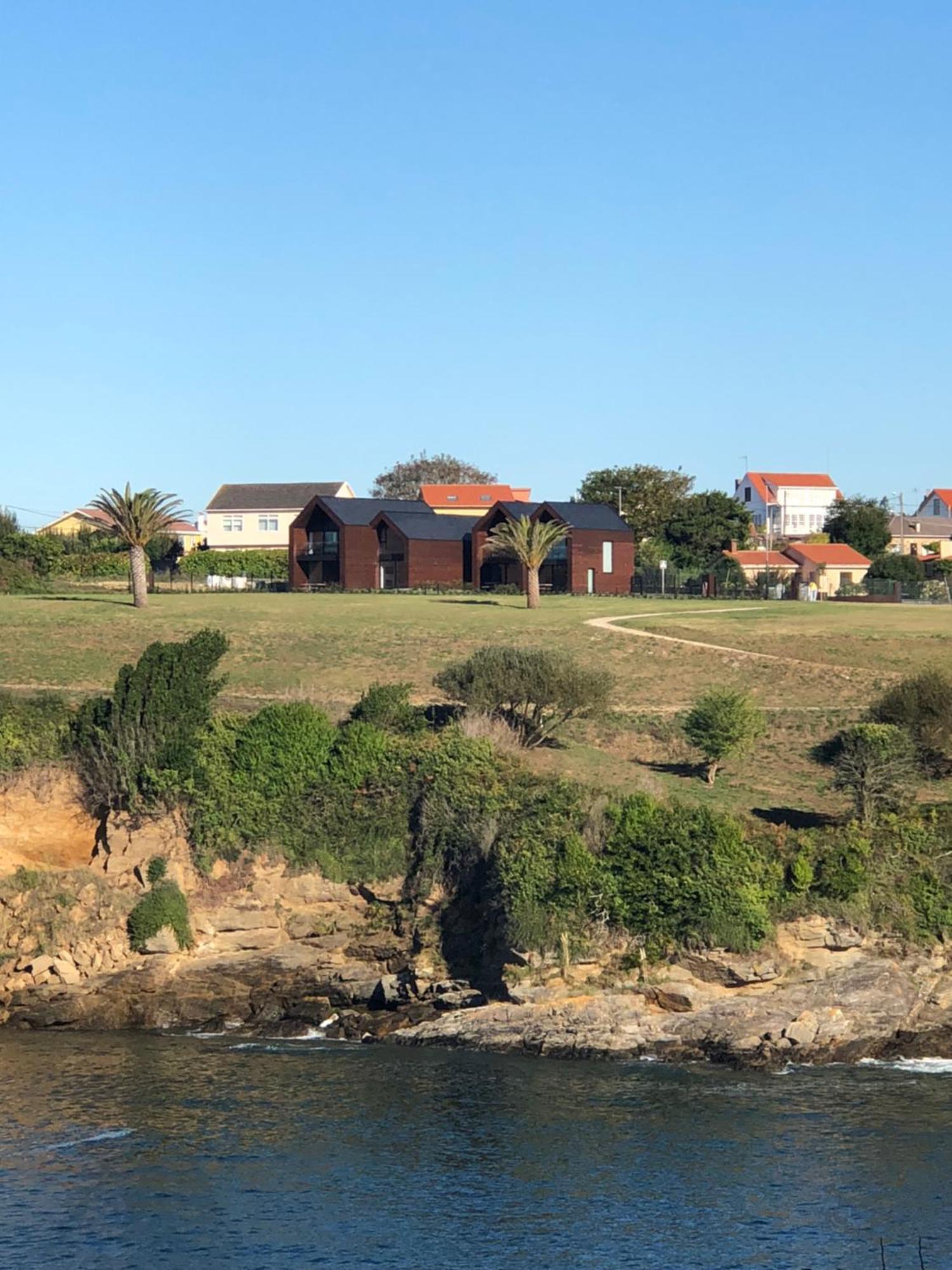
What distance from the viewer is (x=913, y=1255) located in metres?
25.3

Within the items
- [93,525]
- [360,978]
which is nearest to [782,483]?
[93,525]

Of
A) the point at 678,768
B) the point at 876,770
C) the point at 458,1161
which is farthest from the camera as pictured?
the point at 678,768

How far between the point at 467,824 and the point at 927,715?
1555cm

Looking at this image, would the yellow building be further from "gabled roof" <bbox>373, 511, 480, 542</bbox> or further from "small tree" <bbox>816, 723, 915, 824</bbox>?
"small tree" <bbox>816, 723, 915, 824</bbox>

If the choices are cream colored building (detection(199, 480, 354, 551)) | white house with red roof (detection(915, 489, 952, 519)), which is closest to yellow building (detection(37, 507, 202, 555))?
cream colored building (detection(199, 480, 354, 551))

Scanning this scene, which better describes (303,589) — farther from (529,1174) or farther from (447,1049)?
(529,1174)

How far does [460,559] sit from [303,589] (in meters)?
10.3

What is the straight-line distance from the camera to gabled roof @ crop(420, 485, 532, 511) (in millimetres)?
146750

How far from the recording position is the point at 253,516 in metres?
141

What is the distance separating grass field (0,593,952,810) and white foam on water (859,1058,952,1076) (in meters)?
11.9

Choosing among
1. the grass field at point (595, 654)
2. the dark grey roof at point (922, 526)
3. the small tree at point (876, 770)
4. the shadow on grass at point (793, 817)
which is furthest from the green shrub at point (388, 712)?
the dark grey roof at point (922, 526)

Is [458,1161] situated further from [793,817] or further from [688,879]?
[793,817]

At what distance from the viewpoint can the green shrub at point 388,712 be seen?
4972 centimetres

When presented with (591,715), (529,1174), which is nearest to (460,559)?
(591,715)
